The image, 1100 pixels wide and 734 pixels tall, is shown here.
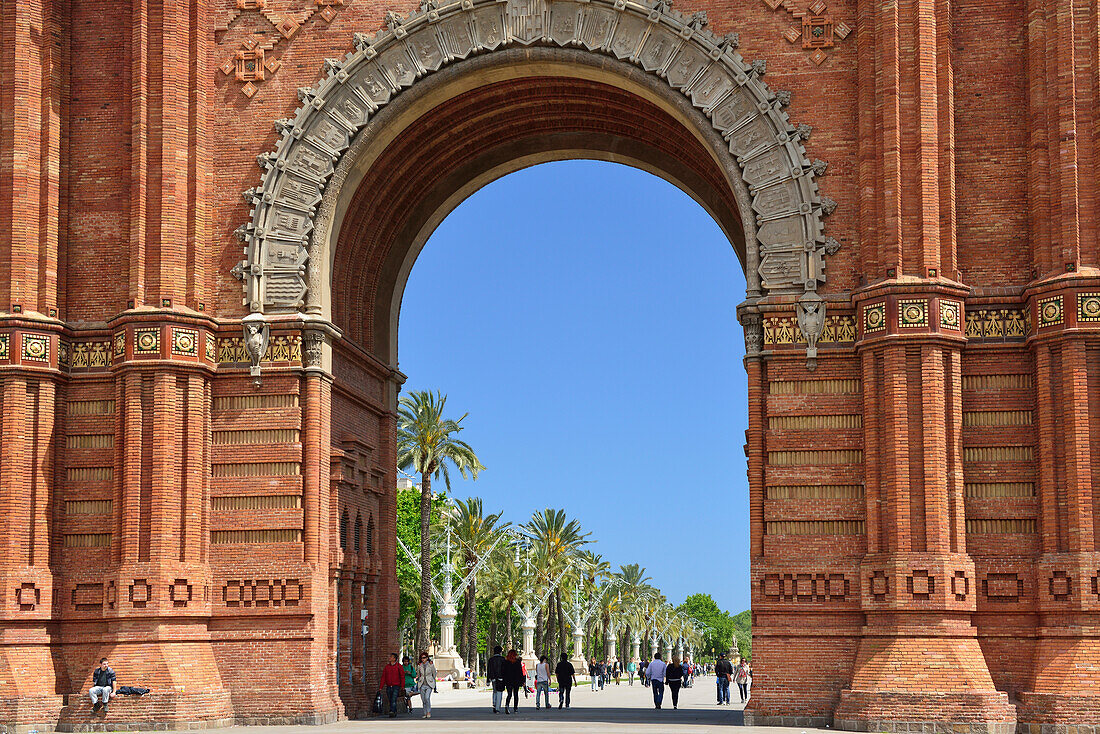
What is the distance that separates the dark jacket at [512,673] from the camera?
33.3m

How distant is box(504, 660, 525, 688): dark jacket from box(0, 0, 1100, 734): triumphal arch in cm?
474

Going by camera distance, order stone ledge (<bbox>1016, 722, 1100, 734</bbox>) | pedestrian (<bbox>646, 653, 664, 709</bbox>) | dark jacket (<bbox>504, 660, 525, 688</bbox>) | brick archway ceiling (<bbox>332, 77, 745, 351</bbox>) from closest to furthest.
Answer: stone ledge (<bbox>1016, 722, 1100, 734</bbox>) < brick archway ceiling (<bbox>332, 77, 745, 351</bbox>) < dark jacket (<bbox>504, 660, 525, 688</bbox>) < pedestrian (<bbox>646, 653, 664, 709</bbox>)

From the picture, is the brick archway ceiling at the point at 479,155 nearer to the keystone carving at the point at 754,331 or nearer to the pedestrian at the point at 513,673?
A: the keystone carving at the point at 754,331

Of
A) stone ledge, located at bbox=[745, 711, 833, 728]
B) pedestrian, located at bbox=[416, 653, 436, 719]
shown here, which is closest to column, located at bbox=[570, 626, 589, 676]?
pedestrian, located at bbox=[416, 653, 436, 719]

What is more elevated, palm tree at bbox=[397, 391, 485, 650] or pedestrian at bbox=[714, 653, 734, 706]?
palm tree at bbox=[397, 391, 485, 650]

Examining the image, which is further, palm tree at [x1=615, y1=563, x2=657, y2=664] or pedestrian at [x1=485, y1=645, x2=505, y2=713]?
palm tree at [x1=615, y1=563, x2=657, y2=664]

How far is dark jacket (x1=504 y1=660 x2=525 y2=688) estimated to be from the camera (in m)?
33.3

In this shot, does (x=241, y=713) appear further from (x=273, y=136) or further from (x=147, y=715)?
(x=273, y=136)

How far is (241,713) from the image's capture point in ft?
84.5

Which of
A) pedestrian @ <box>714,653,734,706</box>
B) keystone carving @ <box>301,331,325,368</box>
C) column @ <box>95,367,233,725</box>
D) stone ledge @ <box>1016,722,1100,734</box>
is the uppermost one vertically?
keystone carving @ <box>301,331,325,368</box>

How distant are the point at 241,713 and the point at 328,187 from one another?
33.3ft

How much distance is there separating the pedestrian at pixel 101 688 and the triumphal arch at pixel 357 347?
496 mm

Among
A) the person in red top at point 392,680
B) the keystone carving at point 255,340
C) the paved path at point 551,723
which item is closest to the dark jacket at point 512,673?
the paved path at point 551,723

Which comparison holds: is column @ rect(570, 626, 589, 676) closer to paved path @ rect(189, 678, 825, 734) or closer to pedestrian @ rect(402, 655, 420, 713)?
paved path @ rect(189, 678, 825, 734)
